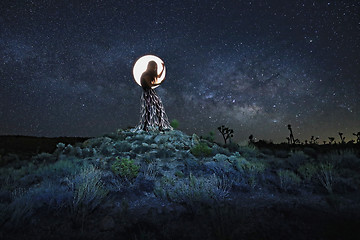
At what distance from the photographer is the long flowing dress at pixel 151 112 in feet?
45.4

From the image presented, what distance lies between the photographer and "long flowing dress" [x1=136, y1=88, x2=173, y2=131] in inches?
544

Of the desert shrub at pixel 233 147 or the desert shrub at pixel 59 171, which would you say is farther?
the desert shrub at pixel 233 147

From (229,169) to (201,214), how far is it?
4320 millimetres

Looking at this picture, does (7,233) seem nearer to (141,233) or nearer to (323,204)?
(141,233)

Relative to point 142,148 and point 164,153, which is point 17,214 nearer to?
point 164,153

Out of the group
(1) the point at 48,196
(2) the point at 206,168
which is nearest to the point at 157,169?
A: (2) the point at 206,168

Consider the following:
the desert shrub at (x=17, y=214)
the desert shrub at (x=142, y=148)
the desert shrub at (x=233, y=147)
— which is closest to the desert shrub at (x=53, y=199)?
the desert shrub at (x=17, y=214)

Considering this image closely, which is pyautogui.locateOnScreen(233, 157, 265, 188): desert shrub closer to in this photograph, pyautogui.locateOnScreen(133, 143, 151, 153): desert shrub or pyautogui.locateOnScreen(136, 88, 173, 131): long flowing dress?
pyautogui.locateOnScreen(133, 143, 151, 153): desert shrub

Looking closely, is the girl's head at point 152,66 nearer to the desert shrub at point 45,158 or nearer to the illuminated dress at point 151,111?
the illuminated dress at point 151,111

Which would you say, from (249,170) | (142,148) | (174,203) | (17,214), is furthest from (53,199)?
(249,170)

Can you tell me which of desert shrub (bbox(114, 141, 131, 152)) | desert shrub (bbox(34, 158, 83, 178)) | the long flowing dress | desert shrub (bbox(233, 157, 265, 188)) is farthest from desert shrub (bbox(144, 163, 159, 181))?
the long flowing dress

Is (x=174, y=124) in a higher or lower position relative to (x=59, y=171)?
higher

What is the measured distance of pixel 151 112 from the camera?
46.0 ft

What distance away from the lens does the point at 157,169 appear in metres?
8.23
